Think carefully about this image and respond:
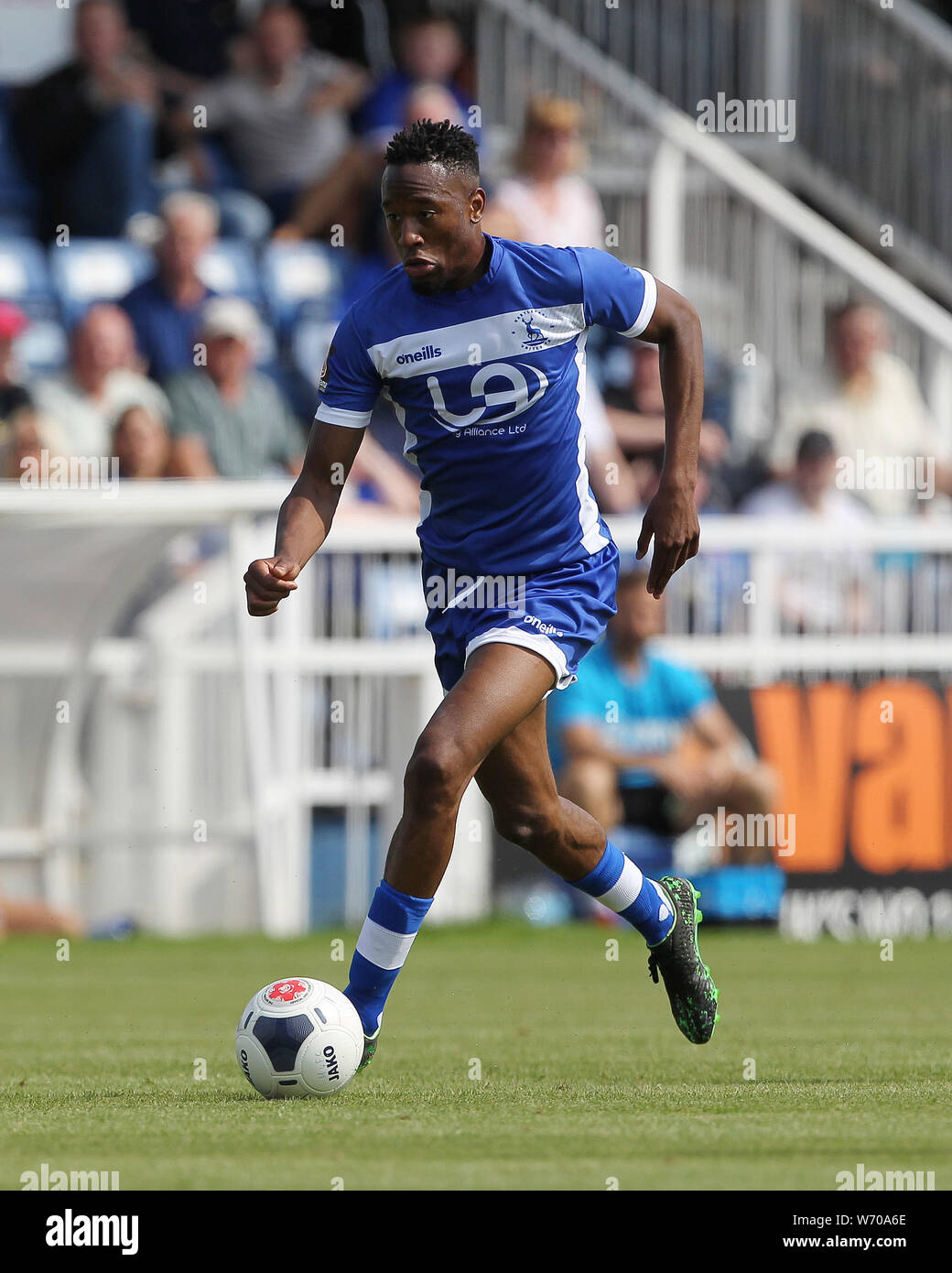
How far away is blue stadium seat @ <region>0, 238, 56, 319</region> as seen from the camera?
1513cm

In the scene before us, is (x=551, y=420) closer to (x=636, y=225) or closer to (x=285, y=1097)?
(x=285, y=1097)

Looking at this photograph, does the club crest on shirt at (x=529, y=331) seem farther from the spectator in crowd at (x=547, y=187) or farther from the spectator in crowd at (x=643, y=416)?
the spectator in crowd at (x=547, y=187)

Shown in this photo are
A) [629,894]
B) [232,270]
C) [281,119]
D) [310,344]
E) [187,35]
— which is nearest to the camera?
[629,894]

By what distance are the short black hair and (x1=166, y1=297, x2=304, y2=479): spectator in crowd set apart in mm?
7722

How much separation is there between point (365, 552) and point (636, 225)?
4853 mm

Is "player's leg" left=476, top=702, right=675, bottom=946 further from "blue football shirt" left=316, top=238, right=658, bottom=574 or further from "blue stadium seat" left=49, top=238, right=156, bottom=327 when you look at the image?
"blue stadium seat" left=49, top=238, right=156, bottom=327

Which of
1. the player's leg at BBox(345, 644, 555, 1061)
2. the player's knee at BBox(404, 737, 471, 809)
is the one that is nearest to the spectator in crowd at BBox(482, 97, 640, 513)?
the player's leg at BBox(345, 644, 555, 1061)

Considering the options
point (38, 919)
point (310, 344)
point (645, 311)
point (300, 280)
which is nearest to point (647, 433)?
point (310, 344)

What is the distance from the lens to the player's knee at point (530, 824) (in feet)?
19.5

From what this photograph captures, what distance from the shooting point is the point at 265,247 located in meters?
15.5

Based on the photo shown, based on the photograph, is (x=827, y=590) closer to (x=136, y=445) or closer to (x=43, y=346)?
(x=136, y=445)

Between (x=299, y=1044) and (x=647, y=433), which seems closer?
(x=299, y=1044)

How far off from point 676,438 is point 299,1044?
2.05 metres

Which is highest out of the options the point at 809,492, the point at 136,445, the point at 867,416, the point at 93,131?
the point at 93,131
